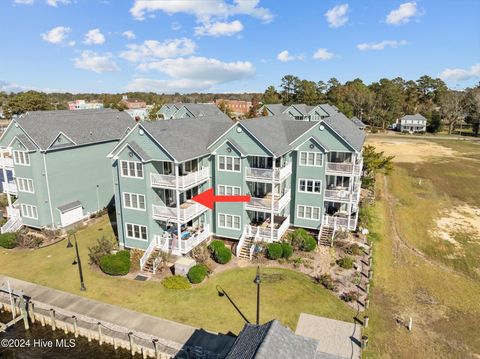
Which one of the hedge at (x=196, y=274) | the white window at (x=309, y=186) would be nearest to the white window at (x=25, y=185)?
the hedge at (x=196, y=274)

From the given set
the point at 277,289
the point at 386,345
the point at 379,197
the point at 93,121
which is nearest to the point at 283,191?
the point at 277,289

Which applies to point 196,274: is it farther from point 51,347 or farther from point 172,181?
point 51,347

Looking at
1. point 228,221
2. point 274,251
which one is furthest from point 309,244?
point 228,221

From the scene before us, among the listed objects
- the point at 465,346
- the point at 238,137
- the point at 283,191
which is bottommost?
the point at 465,346

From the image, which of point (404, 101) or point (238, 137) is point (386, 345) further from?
point (404, 101)

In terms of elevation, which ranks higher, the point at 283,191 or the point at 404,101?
the point at 404,101

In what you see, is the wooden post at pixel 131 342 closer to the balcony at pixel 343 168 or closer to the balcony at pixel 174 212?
the balcony at pixel 174 212

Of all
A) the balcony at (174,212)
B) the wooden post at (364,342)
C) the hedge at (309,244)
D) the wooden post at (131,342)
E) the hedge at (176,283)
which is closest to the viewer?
the wooden post at (364,342)

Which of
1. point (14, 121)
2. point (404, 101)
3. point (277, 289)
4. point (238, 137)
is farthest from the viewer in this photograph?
point (404, 101)
